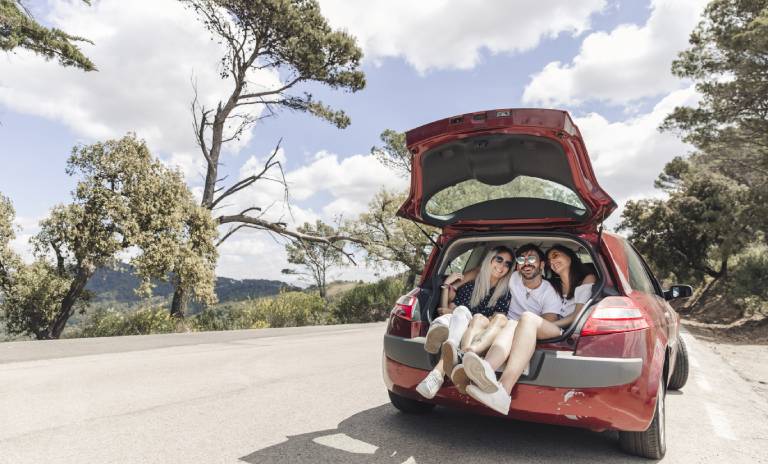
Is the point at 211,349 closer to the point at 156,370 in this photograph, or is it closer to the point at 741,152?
the point at 156,370

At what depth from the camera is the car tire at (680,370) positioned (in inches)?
220

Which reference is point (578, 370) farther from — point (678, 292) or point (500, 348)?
point (678, 292)

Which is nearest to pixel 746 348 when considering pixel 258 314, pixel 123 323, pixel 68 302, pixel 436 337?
pixel 436 337

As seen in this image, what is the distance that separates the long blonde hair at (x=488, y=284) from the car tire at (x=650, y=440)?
1234 millimetres

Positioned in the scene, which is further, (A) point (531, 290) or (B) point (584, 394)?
(A) point (531, 290)

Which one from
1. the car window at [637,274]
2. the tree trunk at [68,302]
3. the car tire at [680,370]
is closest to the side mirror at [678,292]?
the car window at [637,274]

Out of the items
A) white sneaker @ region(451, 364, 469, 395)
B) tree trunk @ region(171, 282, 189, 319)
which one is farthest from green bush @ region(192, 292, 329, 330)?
white sneaker @ region(451, 364, 469, 395)

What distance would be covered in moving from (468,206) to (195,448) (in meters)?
2.73

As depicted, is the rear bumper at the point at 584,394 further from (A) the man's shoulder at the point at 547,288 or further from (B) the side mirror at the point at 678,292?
(B) the side mirror at the point at 678,292

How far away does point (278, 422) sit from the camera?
161 inches

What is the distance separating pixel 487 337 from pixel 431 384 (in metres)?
0.46

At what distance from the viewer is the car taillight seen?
3.18 metres

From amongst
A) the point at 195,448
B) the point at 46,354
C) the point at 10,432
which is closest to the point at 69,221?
the point at 46,354

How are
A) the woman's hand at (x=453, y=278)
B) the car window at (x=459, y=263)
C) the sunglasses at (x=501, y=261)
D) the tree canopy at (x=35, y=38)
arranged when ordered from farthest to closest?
the tree canopy at (x=35, y=38)
the car window at (x=459, y=263)
the woman's hand at (x=453, y=278)
the sunglasses at (x=501, y=261)
